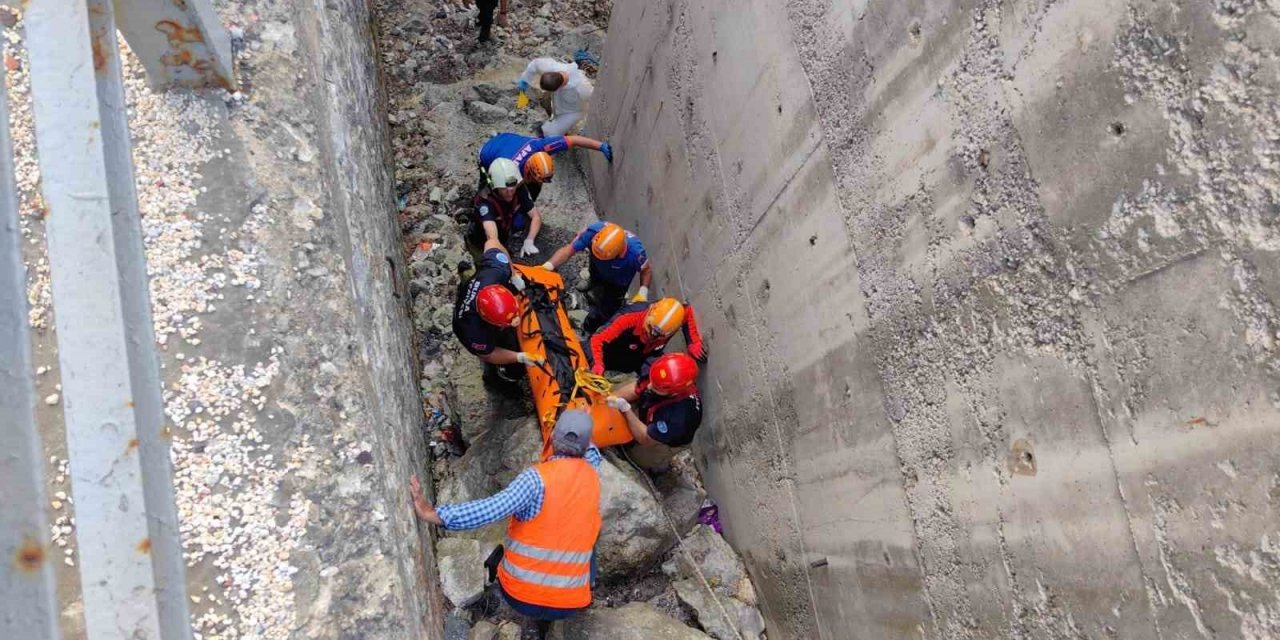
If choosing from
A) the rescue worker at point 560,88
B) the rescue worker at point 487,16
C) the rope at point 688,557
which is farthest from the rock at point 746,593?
the rescue worker at point 487,16

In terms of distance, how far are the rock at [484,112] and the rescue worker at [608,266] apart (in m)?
2.19

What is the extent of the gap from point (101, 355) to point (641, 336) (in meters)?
3.69

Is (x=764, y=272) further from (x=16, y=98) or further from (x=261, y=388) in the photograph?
(x=16, y=98)

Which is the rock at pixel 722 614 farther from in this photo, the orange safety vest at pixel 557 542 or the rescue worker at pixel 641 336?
the rescue worker at pixel 641 336

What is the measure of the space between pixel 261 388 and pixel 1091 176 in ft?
7.96

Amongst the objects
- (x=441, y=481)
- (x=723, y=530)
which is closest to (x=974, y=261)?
(x=723, y=530)

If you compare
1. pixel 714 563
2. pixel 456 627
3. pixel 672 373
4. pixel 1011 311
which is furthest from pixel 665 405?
pixel 1011 311

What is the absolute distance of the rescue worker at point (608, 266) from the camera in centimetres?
498

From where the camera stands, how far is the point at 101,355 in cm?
126

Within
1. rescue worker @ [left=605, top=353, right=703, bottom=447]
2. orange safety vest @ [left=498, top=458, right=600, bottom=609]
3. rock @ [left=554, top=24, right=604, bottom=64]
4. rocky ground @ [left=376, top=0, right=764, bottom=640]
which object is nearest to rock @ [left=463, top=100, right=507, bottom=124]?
rocky ground @ [left=376, top=0, right=764, bottom=640]

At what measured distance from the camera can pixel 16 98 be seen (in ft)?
8.32

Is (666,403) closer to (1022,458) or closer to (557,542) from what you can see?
(557,542)

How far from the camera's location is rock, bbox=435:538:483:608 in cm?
379

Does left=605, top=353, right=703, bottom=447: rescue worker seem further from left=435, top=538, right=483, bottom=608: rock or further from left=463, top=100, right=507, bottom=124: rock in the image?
left=463, top=100, right=507, bottom=124: rock
